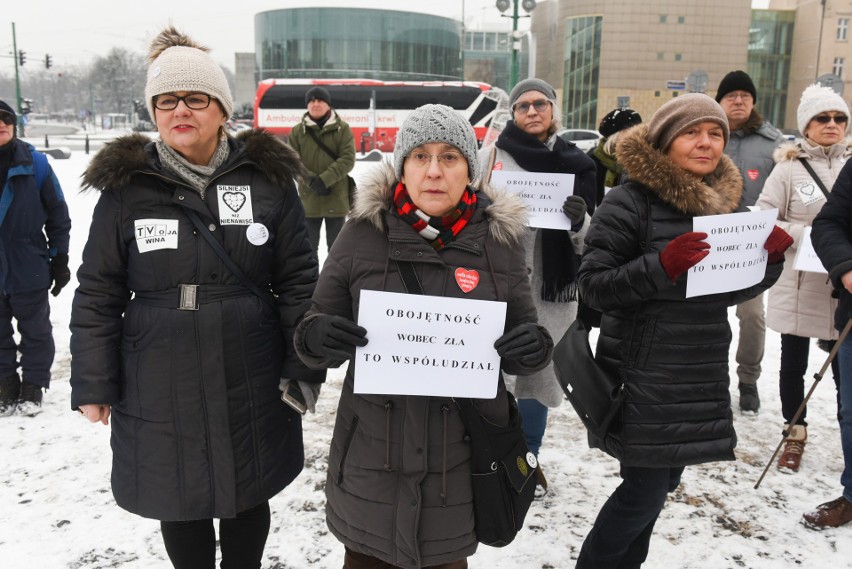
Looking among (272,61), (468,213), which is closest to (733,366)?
(468,213)

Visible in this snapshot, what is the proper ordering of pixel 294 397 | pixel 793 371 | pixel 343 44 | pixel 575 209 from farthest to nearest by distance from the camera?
pixel 343 44
pixel 793 371
pixel 575 209
pixel 294 397

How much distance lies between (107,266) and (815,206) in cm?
381

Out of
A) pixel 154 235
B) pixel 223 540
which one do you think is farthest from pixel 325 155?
pixel 223 540

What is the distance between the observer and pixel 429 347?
6.60 ft

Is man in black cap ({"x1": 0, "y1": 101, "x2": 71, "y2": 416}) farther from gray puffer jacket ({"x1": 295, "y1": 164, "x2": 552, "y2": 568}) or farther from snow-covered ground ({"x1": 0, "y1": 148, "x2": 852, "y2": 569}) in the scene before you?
gray puffer jacket ({"x1": 295, "y1": 164, "x2": 552, "y2": 568})

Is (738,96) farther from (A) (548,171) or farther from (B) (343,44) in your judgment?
(B) (343,44)

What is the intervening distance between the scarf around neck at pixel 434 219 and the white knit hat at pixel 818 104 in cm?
278

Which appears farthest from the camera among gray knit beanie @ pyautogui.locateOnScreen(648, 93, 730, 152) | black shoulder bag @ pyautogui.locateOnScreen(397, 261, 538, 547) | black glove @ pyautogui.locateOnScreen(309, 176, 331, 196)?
black glove @ pyautogui.locateOnScreen(309, 176, 331, 196)

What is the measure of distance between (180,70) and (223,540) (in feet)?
5.84

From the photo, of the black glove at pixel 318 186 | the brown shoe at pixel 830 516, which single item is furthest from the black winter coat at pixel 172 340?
the black glove at pixel 318 186

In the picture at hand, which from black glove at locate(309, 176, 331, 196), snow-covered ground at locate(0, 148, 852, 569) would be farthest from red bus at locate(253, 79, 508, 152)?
snow-covered ground at locate(0, 148, 852, 569)

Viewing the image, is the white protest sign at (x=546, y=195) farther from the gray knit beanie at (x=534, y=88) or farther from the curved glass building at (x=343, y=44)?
the curved glass building at (x=343, y=44)

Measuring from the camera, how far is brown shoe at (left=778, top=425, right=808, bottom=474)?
12.8 feet

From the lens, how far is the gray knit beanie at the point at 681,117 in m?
2.41
